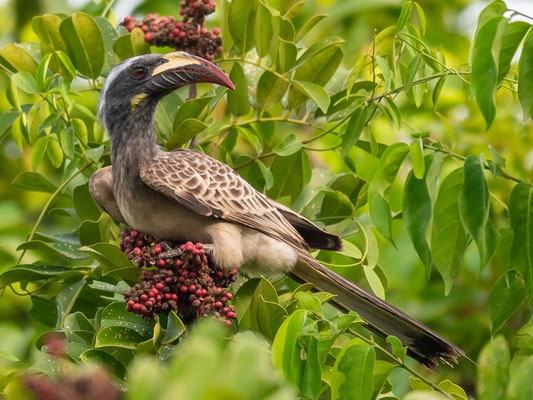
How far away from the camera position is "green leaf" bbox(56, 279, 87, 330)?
3.17 metres

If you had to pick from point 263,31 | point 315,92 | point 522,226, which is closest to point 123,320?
point 315,92

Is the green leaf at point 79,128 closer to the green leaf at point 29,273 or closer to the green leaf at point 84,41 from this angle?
the green leaf at point 84,41

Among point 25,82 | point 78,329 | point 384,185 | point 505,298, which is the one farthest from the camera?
point 25,82

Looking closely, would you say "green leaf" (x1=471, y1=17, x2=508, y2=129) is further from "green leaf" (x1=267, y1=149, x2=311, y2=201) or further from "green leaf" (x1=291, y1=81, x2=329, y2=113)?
"green leaf" (x1=267, y1=149, x2=311, y2=201)

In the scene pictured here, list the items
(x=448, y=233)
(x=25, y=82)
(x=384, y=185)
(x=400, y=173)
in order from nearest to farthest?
(x=448, y=233), (x=384, y=185), (x=25, y=82), (x=400, y=173)

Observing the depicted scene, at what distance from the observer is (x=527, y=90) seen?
2422mm

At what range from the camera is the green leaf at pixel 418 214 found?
8.97ft

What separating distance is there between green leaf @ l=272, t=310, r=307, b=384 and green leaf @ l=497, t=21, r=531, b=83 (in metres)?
0.91

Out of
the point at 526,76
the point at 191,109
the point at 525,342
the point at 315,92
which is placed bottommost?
the point at 525,342

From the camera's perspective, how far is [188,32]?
3430 millimetres

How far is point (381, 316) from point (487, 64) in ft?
4.26

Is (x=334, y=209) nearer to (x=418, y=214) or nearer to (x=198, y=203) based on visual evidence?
(x=198, y=203)

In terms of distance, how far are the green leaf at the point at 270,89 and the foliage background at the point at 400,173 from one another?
134 millimetres

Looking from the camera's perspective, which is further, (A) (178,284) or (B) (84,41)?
(B) (84,41)
